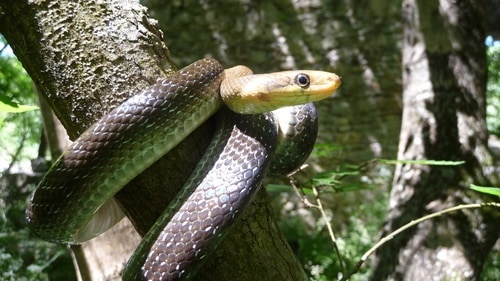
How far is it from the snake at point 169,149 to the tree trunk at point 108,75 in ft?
0.14

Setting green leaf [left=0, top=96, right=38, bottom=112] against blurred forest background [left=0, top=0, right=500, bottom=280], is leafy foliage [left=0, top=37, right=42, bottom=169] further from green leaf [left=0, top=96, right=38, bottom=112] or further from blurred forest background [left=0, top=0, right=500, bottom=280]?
green leaf [left=0, top=96, right=38, bottom=112]

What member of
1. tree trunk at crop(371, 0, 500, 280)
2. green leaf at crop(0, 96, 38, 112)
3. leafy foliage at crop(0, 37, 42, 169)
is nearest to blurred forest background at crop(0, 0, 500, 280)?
leafy foliage at crop(0, 37, 42, 169)

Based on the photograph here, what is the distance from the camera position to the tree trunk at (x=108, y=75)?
1.27m

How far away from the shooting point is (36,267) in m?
3.25

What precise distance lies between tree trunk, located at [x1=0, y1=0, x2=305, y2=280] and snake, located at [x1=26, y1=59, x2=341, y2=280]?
0.14 feet

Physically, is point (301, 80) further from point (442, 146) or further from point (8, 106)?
point (442, 146)

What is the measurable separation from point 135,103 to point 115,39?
0.61ft

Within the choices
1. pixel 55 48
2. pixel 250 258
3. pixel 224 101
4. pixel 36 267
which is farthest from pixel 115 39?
pixel 36 267

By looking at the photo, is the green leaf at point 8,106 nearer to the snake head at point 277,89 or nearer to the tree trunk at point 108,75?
the tree trunk at point 108,75

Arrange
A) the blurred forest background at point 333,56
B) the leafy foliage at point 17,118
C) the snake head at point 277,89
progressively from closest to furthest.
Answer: the snake head at point 277,89 → the leafy foliage at point 17,118 → the blurred forest background at point 333,56

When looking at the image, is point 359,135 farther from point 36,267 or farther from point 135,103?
point 135,103

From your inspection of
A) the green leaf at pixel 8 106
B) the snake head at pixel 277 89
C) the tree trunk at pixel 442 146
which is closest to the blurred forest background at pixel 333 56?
the tree trunk at pixel 442 146

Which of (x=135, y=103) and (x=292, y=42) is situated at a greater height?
(x=135, y=103)

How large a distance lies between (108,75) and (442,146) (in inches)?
103
